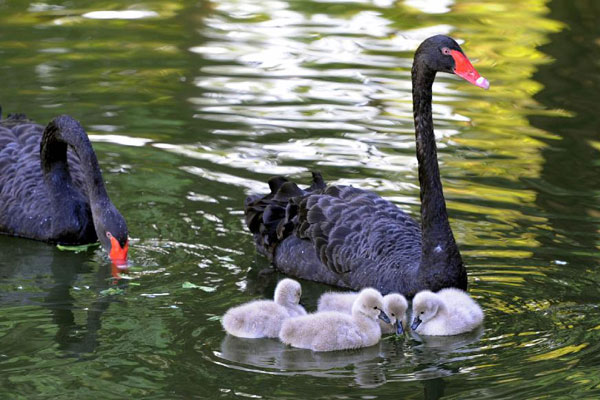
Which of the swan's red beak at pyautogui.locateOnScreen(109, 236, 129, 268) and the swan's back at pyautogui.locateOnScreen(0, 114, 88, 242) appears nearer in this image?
the swan's red beak at pyautogui.locateOnScreen(109, 236, 129, 268)

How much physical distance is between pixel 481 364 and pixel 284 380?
3.12 feet

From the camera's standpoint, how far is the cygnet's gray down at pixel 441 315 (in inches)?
239

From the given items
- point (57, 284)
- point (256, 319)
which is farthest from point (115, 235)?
point (256, 319)

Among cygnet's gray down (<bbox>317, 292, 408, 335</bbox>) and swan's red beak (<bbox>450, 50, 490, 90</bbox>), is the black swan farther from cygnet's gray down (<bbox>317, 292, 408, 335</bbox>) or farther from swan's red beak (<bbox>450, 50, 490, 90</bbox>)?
swan's red beak (<bbox>450, 50, 490, 90</bbox>)

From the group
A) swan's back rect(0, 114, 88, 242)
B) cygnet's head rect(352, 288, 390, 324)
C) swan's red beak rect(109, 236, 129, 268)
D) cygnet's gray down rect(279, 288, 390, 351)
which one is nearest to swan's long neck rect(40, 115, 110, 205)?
swan's back rect(0, 114, 88, 242)

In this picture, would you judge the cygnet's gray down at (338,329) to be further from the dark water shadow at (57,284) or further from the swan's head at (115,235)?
the swan's head at (115,235)

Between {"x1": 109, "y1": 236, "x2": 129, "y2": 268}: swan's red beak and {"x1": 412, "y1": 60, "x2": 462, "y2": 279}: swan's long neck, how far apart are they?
1734 mm

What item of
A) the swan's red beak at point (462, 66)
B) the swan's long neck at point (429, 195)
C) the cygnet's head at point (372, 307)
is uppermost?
the swan's red beak at point (462, 66)

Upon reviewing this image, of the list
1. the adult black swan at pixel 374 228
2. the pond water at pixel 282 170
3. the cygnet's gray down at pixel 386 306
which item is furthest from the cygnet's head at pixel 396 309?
the adult black swan at pixel 374 228

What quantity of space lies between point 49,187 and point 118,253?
128 centimetres

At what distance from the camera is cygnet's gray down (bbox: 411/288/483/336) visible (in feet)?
19.9

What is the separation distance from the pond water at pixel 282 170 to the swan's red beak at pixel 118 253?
12cm

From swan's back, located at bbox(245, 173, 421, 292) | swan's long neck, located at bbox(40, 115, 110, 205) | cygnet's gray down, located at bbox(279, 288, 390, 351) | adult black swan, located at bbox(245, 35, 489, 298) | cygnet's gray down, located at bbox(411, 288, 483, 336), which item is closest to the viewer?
cygnet's gray down, located at bbox(279, 288, 390, 351)

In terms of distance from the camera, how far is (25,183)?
8289 millimetres
